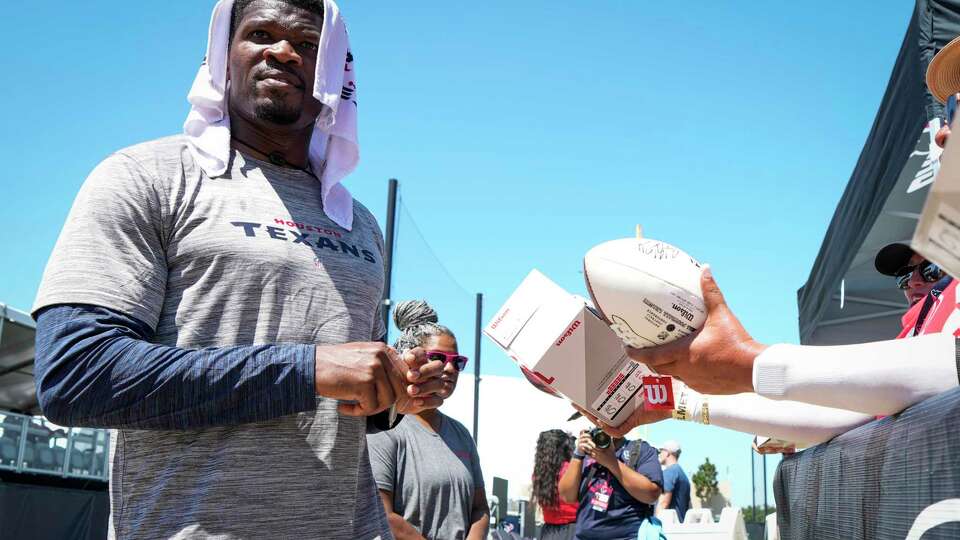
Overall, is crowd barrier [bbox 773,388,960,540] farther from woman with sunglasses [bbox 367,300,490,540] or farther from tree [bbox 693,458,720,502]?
tree [bbox 693,458,720,502]

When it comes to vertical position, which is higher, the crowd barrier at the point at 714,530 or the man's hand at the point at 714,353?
the man's hand at the point at 714,353

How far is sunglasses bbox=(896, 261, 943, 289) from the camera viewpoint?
411 centimetres

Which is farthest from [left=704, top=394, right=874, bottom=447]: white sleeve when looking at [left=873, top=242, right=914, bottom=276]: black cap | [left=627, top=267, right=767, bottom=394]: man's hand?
[left=873, top=242, right=914, bottom=276]: black cap

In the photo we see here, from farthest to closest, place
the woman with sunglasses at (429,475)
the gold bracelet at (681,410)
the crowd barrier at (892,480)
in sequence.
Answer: the woman with sunglasses at (429,475) → the gold bracelet at (681,410) → the crowd barrier at (892,480)

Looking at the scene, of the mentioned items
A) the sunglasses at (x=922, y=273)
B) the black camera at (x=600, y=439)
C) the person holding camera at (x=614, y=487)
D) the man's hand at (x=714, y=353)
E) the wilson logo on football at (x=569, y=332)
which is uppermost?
the sunglasses at (x=922, y=273)

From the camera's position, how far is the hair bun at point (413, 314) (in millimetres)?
4301

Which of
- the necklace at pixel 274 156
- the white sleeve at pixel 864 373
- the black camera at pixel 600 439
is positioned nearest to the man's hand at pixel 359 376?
the necklace at pixel 274 156

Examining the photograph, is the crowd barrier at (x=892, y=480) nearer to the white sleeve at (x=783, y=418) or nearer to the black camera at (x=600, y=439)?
the white sleeve at (x=783, y=418)

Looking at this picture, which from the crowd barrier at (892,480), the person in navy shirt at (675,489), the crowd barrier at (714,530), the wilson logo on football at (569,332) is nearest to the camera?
the crowd barrier at (892,480)

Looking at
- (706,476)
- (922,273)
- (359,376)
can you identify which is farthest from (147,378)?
(706,476)

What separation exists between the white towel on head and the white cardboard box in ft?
2.95

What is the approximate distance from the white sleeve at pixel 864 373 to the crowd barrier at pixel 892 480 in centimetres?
7

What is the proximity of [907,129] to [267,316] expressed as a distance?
166 inches

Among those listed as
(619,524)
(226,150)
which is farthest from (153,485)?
(619,524)
